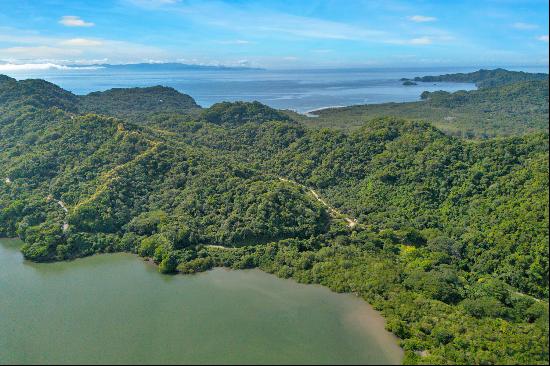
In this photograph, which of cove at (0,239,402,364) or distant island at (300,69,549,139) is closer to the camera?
cove at (0,239,402,364)

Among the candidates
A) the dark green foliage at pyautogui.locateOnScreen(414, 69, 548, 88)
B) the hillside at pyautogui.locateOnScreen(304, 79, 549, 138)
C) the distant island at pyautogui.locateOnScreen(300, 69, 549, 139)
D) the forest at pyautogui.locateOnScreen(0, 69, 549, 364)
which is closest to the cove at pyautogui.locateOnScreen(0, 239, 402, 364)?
the forest at pyautogui.locateOnScreen(0, 69, 549, 364)

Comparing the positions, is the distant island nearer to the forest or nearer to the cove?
the forest

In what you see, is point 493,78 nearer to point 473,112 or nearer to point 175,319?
point 473,112

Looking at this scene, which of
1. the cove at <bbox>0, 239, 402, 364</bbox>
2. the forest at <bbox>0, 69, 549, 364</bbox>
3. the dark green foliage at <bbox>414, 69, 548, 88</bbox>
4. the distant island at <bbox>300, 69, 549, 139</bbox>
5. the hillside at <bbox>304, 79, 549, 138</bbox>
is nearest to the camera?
the cove at <bbox>0, 239, 402, 364</bbox>

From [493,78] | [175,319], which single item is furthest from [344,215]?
[493,78]

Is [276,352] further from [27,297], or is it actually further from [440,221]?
[440,221]

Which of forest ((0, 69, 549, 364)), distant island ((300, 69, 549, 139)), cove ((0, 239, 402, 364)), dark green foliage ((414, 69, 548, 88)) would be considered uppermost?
dark green foliage ((414, 69, 548, 88))
